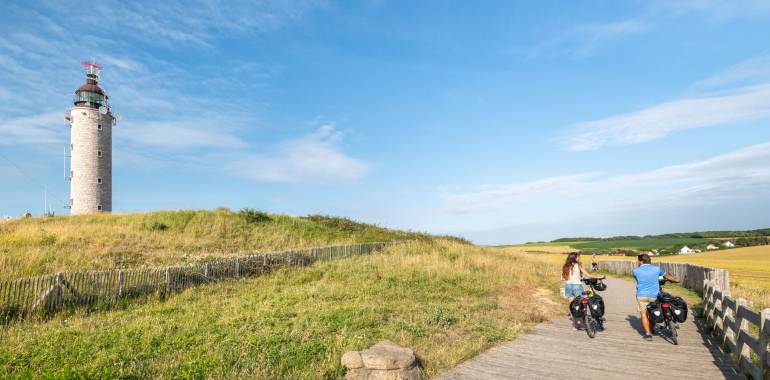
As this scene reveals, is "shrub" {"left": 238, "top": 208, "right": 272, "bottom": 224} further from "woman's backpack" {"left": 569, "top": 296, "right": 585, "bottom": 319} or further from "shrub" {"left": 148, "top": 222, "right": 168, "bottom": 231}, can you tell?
"woman's backpack" {"left": 569, "top": 296, "right": 585, "bottom": 319}

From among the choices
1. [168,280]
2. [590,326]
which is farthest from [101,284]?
[590,326]

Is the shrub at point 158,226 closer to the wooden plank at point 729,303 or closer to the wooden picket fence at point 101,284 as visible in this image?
the wooden picket fence at point 101,284

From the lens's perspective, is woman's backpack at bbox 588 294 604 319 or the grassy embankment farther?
woman's backpack at bbox 588 294 604 319

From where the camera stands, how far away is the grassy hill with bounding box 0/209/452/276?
21656 mm

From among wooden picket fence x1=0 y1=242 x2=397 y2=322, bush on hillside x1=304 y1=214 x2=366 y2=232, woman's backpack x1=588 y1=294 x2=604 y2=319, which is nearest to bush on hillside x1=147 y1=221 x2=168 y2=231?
bush on hillside x1=304 y1=214 x2=366 y2=232

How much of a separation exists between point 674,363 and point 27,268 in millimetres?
23284

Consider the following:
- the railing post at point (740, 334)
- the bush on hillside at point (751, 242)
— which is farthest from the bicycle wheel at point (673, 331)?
the bush on hillside at point (751, 242)

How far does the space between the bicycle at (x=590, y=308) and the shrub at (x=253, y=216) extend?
1248 inches

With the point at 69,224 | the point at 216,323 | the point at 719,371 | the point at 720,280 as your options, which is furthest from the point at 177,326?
the point at 69,224

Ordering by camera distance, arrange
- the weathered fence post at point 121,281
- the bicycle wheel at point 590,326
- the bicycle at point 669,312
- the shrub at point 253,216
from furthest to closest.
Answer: the shrub at point 253,216 < the weathered fence post at point 121,281 < the bicycle wheel at point 590,326 < the bicycle at point 669,312

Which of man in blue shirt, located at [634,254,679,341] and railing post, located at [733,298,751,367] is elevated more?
man in blue shirt, located at [634,254,679,341]

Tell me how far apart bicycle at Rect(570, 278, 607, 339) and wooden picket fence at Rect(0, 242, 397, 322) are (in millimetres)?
14439

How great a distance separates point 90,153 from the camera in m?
47.8

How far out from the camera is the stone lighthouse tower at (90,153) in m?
47.0
